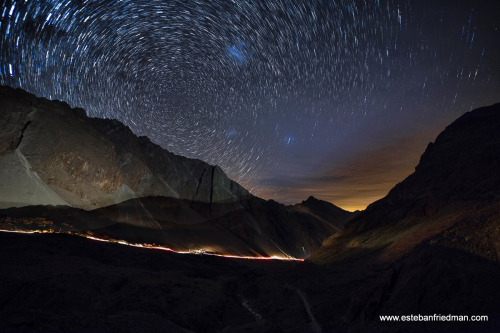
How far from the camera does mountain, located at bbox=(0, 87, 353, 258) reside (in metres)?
38.0

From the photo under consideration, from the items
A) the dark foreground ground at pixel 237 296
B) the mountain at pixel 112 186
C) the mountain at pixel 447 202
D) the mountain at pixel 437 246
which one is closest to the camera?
the dark foreground ground at pixel 237 296

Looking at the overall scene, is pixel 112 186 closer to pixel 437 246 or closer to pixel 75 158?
pixel 75 158

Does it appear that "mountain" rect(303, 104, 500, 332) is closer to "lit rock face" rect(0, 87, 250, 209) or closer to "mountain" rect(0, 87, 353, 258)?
"mountain" rect(0, 87, 353, 258)

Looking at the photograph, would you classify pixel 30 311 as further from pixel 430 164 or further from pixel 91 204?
pixel 91 204

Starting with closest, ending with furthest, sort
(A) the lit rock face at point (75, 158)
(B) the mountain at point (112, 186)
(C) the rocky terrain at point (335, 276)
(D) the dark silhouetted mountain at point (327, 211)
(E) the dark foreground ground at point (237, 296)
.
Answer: (E) the dark foreground ground at point (237, 296) → (C) the rocky terrain at point (335, 276) → (B) the mountain at point (112, 186) → (A) the lit rock face at point (75, 158) → (D) the dark silhouetted mountain at point (327, 211)

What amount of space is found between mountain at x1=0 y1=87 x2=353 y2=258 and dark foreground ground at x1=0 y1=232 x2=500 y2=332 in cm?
1855

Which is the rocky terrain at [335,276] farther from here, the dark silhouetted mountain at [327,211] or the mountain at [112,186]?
the dark silhouetted mountain at [327,211]

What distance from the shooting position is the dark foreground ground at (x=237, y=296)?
9.09 m

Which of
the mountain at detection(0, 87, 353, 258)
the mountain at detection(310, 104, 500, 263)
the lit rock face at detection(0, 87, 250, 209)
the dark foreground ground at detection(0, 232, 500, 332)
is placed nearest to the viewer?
the dark foreground ground at detection(0, 232, 500, 332)

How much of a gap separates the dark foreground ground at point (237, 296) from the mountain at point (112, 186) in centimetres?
1855

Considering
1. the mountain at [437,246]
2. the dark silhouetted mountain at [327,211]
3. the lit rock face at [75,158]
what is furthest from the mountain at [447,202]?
the dark silhouetted mountain at [327,211]

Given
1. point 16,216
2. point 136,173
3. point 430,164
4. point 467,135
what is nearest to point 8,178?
point 16,216

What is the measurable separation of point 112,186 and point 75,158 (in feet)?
25.0

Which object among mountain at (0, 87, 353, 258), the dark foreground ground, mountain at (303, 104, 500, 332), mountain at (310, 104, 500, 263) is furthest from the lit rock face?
mountain at (303, 104, 500, 332)
